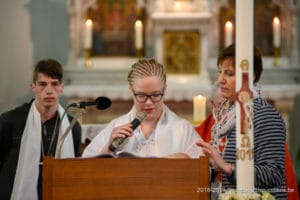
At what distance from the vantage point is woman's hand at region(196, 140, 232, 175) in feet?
7.74

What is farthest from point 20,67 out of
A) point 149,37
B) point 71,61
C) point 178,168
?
point 178,168

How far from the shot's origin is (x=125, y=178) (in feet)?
7.52

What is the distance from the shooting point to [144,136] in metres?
2.68

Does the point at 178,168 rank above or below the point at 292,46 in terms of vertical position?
below

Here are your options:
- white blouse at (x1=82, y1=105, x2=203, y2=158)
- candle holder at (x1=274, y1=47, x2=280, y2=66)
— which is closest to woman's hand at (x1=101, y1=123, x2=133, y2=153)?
white blouse at (x1=82, y1=105, x2=203, y2=158)

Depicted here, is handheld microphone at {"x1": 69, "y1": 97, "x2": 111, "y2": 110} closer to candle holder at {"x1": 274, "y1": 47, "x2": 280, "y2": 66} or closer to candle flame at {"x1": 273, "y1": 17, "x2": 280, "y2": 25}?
candle flame at {"x1": 273, "y1": 17, "x2": 280, "y2": 25}

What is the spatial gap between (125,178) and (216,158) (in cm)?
32

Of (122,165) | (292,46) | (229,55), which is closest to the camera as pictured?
(122,165)

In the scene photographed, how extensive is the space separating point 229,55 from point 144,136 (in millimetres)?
444

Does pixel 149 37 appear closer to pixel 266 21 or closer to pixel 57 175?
pixel 266 21

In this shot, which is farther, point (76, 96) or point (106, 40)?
point (106, 40)

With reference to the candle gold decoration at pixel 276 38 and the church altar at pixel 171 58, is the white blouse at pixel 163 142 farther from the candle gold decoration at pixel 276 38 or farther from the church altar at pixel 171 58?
the candle gold decoration at pixel 276 38

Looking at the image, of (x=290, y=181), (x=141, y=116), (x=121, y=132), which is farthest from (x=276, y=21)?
(x=121, y=132)

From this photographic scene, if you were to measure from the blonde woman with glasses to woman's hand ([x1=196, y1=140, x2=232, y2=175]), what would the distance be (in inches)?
8.3
